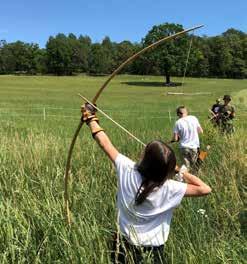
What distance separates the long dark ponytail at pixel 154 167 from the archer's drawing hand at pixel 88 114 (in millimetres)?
635

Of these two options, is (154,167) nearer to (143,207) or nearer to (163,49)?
(143,207)

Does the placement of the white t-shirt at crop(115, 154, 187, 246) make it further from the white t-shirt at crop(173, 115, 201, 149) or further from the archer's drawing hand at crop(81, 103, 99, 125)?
the white t-shirt at crop(173, 115, 201, 149)

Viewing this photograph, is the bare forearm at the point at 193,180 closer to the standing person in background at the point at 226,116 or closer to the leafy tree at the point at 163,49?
the leafy tree at the point at 163,49

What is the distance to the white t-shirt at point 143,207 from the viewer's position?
10.8 feet

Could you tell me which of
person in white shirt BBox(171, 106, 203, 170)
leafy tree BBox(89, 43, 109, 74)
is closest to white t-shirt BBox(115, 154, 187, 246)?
person in white shirt BBox(171, 106, 203, 170)

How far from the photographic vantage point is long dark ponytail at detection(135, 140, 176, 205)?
124 inches

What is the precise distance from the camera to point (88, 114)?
3.75 m

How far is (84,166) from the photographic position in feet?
22.0

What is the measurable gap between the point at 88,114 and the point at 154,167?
788 millimetres

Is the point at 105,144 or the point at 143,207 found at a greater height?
the point at 105,144

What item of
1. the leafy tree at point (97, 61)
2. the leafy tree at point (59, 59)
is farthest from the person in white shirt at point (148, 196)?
the leafy tree at point (59, 59)

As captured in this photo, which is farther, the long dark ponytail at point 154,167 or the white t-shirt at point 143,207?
the white t-shirt at point 143,207

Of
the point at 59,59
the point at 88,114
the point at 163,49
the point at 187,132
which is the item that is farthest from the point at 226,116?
the point at 59,59

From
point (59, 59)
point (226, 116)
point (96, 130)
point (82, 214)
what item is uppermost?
point (59, 59)
